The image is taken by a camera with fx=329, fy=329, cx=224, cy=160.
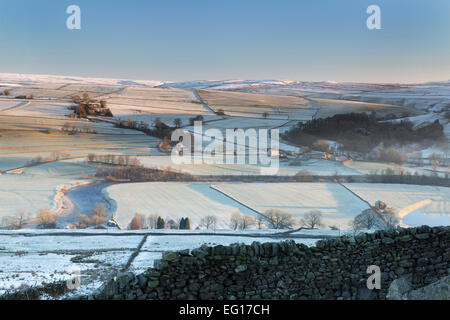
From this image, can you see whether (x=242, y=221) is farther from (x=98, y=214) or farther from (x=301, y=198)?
(x=98, y=214)

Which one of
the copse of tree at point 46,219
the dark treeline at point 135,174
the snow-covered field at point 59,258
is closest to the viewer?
the snow-covered field at point 59,258

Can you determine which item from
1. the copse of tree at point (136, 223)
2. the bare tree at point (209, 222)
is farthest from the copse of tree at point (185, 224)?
the copse of tree at point (136, 223)

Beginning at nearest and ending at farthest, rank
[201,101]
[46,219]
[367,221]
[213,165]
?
1. [46,219]
2. [367,221]
3. [213,165]
4. [201,101]

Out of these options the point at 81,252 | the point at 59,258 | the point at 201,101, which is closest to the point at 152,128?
the point at 201,101

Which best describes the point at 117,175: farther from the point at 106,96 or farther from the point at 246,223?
the point at 246,223

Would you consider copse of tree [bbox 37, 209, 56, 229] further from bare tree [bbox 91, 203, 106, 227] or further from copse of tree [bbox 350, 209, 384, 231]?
copse of tree [bbox 350, 209, 384, 231]

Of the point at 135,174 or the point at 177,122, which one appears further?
the point at 177,122

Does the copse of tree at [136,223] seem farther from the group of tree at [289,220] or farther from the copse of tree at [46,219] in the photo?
the group of tree at [289,220]

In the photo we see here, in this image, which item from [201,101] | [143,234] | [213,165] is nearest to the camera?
[143,234]
